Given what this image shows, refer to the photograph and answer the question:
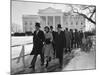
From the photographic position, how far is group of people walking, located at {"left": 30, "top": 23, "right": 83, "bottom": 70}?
→ 2407 millimetres

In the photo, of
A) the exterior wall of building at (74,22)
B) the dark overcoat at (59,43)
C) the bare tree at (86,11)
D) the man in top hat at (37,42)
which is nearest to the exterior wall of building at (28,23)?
the man in top hat at (37,42)

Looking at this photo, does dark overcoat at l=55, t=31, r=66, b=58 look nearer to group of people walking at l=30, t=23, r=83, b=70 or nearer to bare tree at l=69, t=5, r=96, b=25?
group of people walking at l=30, t=23, r=83, b=70

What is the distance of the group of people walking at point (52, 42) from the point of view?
2407 mm

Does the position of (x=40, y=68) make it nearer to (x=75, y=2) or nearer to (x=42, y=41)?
(x=42, y=41)

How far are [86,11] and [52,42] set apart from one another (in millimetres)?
736

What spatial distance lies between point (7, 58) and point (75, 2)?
1.31 m

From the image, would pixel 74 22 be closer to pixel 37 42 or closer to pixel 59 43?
pixel 59 43

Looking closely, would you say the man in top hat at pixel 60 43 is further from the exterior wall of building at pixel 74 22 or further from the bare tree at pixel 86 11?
the bare tree at pixel 86 11

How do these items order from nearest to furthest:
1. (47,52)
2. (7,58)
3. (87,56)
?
1. (7,58)
2. (47,52)
3. (87,56)

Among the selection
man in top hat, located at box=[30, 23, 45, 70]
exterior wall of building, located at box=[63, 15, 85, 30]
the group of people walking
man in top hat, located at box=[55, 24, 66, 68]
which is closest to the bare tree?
exterior wall of building, located at box=[63, 15, 85, 30]

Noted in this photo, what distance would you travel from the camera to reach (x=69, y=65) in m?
2.55

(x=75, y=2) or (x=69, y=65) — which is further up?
(x=75, y=2)
